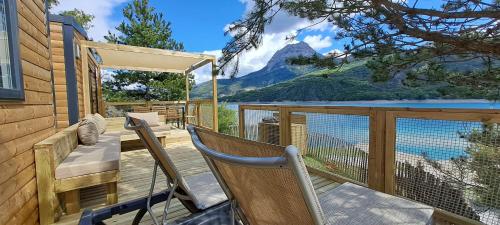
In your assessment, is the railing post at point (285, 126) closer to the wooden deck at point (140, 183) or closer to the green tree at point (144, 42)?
the wooden deck at point (140, 183)

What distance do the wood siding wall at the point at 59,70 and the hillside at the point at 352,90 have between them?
4587 millimetres

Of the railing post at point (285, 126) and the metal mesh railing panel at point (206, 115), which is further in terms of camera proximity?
the metal mesh railing panel at point (206, 115)

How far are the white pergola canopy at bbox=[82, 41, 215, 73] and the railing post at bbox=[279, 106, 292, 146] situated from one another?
3.57 metres

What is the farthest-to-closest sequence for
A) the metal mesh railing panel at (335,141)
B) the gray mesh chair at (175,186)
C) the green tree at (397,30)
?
the metal mesh railing panel at (335,141) → the green tree at (397,30) → the gray mesh chair at (175,186)

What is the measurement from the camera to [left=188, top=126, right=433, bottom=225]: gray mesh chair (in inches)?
27.5

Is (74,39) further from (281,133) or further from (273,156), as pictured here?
(273,156)

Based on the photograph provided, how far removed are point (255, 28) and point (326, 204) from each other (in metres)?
2.31

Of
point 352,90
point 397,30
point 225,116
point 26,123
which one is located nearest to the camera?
point 26,123

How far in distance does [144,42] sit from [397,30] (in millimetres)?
13599

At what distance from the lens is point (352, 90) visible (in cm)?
632

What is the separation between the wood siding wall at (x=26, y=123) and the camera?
1.82m

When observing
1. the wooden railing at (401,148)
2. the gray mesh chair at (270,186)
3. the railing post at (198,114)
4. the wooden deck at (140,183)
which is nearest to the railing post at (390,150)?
the wooden railing at (401,148)

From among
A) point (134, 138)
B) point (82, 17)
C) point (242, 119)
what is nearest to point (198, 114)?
point (134, 138)

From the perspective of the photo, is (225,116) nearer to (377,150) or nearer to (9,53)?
(377,150)
